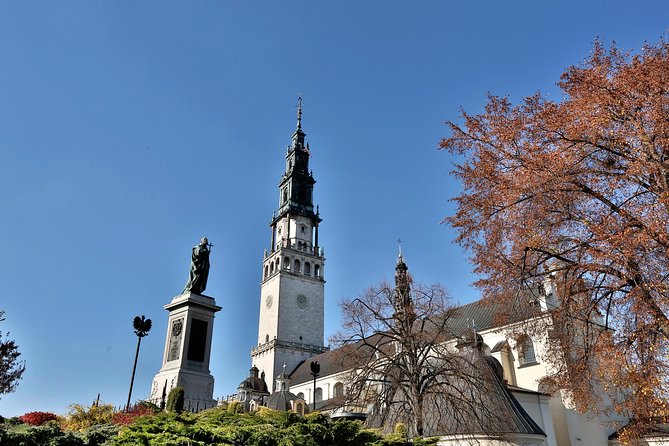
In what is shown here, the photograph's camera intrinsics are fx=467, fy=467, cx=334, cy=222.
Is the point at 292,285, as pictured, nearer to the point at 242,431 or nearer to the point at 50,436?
the point at 50,436

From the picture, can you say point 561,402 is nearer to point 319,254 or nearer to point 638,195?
point 638,195

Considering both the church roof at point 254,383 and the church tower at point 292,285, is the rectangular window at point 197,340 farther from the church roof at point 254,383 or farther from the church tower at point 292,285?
the church tower at point 292,285

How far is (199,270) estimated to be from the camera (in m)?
20.1

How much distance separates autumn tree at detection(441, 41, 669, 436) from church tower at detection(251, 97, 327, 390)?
166 feet

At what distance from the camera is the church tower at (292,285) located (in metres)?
62.2

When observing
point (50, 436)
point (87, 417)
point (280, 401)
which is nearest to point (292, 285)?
point (280, 401)

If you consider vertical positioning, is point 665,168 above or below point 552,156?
below

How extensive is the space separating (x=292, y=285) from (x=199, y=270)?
46296 mm

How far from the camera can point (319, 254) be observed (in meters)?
71.0

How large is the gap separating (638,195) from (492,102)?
187 inches

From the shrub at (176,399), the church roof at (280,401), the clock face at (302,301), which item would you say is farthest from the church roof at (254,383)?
the shrub at (176,399)

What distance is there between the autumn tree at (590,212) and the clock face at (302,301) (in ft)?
172

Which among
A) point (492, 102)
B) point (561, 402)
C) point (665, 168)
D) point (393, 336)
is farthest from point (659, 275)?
point (561, 402)

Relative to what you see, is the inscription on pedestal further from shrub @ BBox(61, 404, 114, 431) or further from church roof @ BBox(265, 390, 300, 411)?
church roof @ BBox(265, 390, 300, 411)
